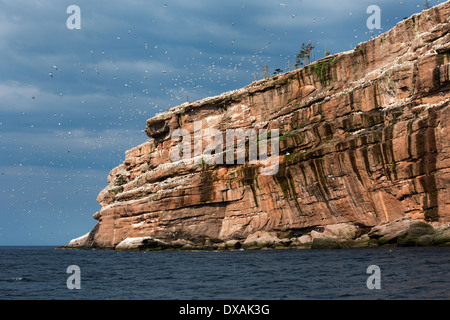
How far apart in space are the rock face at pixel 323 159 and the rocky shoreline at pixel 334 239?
0.36 m

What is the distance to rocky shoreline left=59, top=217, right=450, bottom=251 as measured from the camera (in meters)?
43.8

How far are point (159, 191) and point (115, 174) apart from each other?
36.6 meters

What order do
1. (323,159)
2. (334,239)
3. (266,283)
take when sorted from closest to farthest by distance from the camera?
(266,283), (334,239), (323,159)

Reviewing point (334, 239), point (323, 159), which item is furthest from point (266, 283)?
point (323, 159)

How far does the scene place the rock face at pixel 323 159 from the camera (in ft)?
160

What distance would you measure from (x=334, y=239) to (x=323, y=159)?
10.4 m

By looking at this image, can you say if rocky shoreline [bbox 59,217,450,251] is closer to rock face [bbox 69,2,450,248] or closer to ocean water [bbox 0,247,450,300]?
rock face [bbox 69,2,450,248]

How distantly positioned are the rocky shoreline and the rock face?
364 mm

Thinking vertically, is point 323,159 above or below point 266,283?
above

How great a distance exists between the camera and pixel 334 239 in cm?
5362

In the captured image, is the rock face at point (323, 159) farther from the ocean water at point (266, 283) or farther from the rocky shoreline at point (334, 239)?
the ocean water at point (266, 283)

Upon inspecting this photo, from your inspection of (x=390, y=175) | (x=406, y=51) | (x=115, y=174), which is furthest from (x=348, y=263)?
(x=115, y=174)

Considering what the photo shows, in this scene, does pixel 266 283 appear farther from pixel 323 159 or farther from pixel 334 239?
pixel 323 159

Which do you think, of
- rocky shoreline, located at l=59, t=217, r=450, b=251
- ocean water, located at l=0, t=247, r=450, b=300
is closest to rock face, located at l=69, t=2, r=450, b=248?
rocky shoreline, located at l=59, t=217, r=450, b=251
